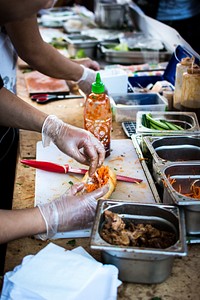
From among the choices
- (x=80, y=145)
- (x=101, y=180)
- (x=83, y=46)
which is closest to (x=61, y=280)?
(x=101, y=180)

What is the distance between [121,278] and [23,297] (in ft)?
1.13

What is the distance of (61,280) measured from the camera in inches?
53.9

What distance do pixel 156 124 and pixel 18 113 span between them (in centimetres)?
75

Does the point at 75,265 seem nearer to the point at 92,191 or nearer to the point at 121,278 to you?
the point at 121,278

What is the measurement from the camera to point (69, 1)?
7.18m

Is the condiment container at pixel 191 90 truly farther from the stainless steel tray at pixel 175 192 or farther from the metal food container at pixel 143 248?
the metal food container at pixel 143 248

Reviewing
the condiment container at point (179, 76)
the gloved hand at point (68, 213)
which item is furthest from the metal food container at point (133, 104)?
the gloved hand at point (68, 213)

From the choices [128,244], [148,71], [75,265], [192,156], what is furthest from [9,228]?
[148,71]

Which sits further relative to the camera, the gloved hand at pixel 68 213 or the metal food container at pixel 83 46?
the metal food container at pixel 83 46

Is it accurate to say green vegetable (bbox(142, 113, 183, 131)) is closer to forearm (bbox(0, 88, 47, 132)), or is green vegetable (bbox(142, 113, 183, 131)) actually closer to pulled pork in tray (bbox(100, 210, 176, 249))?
forearm (bbox(0, 88, 47, 132))

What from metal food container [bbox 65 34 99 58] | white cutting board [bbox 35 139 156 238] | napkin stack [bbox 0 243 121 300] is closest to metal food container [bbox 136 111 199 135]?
white cutting board [bbox 35 139 156 238]

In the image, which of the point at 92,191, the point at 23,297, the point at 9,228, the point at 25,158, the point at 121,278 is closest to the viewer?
the point at 23,297

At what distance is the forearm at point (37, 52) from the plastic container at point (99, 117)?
0.73m

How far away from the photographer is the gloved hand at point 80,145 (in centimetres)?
209
